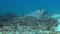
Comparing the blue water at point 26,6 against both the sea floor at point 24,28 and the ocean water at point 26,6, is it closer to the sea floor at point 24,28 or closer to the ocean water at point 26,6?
the ocean water at point 26,6

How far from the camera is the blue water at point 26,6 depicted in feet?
8.25

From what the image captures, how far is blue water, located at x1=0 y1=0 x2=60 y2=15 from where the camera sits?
2.52 m

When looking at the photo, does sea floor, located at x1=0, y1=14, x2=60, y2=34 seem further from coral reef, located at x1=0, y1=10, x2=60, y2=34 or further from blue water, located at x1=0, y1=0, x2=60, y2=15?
blue water, located at x1=0, y1=0, x2=60, y2=15

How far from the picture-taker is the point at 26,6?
2541 mm

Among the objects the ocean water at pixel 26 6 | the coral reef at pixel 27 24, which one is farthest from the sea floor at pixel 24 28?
the ocean water at pixel 26 6

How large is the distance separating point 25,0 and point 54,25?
583 mm

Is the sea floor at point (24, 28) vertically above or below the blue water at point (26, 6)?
below

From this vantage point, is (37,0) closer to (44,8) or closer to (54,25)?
(44,8)

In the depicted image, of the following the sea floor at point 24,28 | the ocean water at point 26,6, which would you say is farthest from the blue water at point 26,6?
the sea floor at point 24,28

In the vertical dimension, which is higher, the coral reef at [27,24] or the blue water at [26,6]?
the blue water at [26,6]

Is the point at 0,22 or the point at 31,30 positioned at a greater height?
the point at 0,22

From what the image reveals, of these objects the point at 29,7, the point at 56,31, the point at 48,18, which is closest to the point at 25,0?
the point at 29,7

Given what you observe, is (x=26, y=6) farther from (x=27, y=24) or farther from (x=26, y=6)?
(x=27, y=24)

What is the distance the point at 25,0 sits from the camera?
2539 mm
